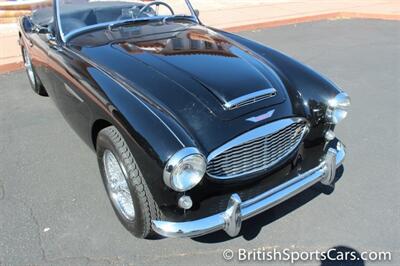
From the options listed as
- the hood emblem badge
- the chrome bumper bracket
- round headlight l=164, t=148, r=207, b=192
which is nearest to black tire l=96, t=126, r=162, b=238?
round headlight l=164, t=148, r=207, b=192

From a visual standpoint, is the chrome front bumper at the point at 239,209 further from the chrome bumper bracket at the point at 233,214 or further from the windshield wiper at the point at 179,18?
the windshield wiper at the point at 179,18

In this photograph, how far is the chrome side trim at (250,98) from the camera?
8.35 ft

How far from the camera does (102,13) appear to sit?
12.7 feet

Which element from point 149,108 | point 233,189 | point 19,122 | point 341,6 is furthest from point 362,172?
point 341,6

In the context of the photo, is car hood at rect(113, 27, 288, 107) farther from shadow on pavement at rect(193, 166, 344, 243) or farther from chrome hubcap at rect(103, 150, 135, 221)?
shadow on pavement at rect(193, 166, 344, 243)

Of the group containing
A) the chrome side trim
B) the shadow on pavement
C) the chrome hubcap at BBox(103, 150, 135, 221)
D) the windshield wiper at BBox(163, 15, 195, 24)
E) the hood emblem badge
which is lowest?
the shadow on pavement

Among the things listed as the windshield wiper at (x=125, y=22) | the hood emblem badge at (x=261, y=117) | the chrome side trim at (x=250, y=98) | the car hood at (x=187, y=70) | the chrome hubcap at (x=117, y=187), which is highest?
the windshield wiper at (x=125, y=22)

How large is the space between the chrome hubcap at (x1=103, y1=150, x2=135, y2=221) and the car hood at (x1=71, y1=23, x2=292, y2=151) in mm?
573

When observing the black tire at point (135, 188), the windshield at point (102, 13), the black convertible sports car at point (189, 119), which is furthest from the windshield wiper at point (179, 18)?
the black tire at point (135, 188)

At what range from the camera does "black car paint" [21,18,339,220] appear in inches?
91.5

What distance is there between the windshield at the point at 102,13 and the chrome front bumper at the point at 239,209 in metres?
2.13

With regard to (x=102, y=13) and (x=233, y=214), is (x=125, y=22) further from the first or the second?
(x=233, y=214)

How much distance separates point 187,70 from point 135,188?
0.98 m

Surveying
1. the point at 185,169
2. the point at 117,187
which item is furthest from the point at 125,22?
the point at 185,169
